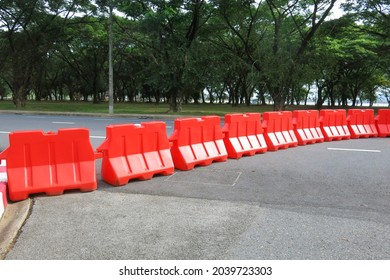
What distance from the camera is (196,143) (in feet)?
24.4

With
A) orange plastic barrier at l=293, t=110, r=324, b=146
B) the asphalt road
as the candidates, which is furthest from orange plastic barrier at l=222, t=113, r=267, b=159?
orange plastic barrier at l=293, t=110, r=324, b=146

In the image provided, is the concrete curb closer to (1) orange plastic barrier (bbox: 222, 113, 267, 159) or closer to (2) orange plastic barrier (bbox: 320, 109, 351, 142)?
(1) orange plastic barrier (bbox: 222, 113, 267, 159)

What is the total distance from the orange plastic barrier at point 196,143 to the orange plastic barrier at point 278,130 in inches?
70.3

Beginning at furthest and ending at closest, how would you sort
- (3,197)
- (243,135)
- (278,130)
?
(278,130) → (243,135) → (3,197)

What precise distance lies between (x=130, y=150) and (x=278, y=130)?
4926 millimetres

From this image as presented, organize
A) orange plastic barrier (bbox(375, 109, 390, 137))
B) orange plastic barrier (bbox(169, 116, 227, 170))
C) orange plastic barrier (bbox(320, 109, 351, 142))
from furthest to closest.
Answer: orange plastic barrier (bbox(375, 109, 390, 137)) → orange plastic barrier (bbox(320, 109, 351, 142)) → orange plastic barrier (bbox(169, 116, 227, 170))

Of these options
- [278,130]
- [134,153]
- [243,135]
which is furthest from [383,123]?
[134,153]

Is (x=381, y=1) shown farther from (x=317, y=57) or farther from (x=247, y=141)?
(x=247, y=141)

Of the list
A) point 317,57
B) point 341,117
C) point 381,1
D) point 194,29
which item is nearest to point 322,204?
point 341,117

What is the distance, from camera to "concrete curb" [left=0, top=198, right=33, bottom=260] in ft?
11.8

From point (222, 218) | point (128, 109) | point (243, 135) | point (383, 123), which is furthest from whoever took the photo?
point (128, 109)

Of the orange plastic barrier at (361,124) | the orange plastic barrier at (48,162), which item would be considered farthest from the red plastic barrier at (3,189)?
the orange plastic barrier at (361,124)

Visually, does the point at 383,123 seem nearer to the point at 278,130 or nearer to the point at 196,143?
the point at 278,130

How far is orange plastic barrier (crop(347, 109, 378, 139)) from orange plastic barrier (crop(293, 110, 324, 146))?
5.56ft
